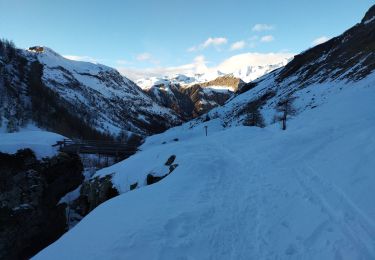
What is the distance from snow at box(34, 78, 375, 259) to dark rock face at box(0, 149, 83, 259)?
2355 centimetres

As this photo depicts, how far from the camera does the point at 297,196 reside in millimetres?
14867

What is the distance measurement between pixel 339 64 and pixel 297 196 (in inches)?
3015

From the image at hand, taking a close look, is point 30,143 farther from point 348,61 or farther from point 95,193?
point 348,61

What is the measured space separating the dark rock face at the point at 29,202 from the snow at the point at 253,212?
23547 millimetres

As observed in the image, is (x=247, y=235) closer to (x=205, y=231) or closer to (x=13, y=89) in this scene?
(x=205, y=231)

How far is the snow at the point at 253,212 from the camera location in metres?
10.7

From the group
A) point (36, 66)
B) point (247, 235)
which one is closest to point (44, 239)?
point (247, 235)

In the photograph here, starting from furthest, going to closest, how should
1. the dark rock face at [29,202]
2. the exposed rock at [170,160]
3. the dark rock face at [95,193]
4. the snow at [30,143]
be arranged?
the snow at [30,143] < the dark rock face at [29,202] < the dark rock face at [95,193] < the exposed rock at [170,160]

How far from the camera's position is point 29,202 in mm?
39094

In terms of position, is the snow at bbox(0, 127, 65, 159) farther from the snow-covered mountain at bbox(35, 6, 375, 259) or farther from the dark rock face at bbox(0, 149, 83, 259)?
the snow-covered mountain at bbox(35, 6, 375, 259)

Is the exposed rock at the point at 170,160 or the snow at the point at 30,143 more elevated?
the snow at the point at 30,143

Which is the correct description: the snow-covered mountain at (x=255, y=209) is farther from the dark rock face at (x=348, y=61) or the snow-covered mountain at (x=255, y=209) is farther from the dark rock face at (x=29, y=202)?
the dark rock face at (x=348, y=61)

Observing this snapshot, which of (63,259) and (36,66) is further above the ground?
(36,66)

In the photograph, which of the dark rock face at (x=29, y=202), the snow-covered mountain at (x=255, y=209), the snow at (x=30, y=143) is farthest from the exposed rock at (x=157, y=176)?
the snow at (x=30, y=143)
